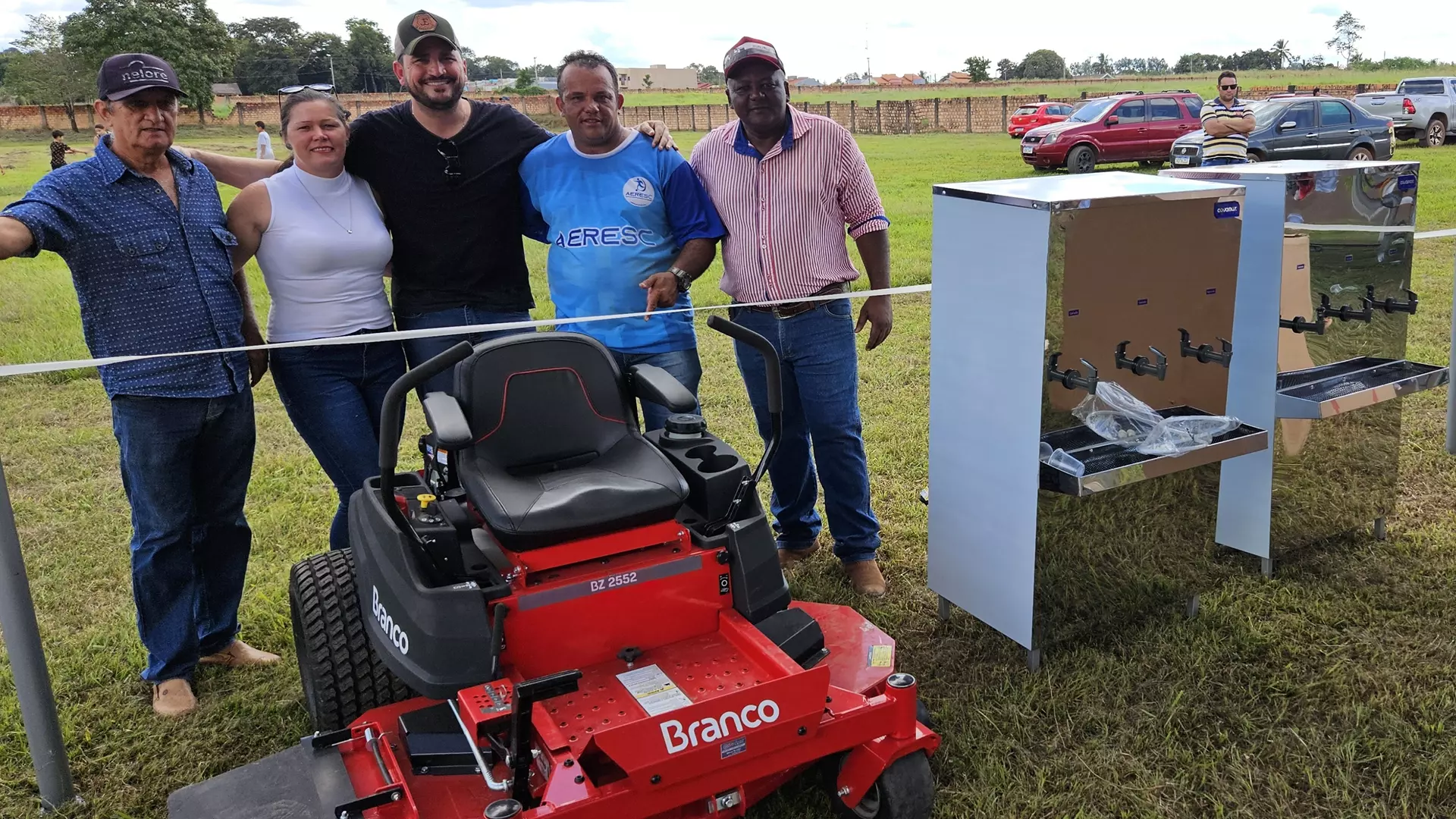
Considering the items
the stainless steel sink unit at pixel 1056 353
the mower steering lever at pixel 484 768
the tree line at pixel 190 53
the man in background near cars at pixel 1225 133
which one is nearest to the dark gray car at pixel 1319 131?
the man in background near cars at pixel 1225 133

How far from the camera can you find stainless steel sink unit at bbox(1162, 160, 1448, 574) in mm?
3441

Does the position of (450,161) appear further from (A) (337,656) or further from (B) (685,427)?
(A) (337,656)

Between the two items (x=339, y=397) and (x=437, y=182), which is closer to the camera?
(x=339, y=397)

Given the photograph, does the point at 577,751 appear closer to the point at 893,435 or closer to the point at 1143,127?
the point at 893,435

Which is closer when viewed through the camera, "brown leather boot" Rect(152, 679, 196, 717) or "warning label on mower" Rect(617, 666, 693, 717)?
"warning label on mower" Rect(617, 666, 693, 717)

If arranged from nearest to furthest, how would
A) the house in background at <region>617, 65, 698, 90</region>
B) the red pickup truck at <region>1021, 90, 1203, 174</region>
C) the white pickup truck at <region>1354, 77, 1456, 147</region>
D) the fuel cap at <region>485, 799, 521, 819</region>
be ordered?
the fuel cap at <region>485, 799, 521, 819</region> → the red pickup truck at <region>1021, 90, 1203, 174</region> → the white pickup truck at <region>1354, 77, 1456, 147</region> → the house in background at <region>617, 65, 698, 90</region>

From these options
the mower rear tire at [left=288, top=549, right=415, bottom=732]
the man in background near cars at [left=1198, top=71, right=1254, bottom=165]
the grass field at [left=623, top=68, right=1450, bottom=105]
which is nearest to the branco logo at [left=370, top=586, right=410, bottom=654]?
the mower rear tire at [left=288, top=549, right=415, bottom=732]

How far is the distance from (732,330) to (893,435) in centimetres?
262

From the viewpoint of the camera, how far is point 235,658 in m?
3.32

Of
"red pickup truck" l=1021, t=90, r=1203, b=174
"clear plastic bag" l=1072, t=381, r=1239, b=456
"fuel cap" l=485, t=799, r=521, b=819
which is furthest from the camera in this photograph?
"red pickup truck" l=1021, t=90, r=1203, b=174

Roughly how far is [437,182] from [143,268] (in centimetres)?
89

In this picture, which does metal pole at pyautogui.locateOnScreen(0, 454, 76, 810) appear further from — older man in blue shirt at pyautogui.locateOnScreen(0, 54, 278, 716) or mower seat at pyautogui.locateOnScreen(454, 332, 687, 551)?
mower seat at pyautogui.locateOnScreen(454, 332, 687, 551)

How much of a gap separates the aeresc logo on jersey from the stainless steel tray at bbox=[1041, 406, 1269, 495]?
4.52 feet

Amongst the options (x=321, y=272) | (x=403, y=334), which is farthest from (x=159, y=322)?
(x=403, y=334)
